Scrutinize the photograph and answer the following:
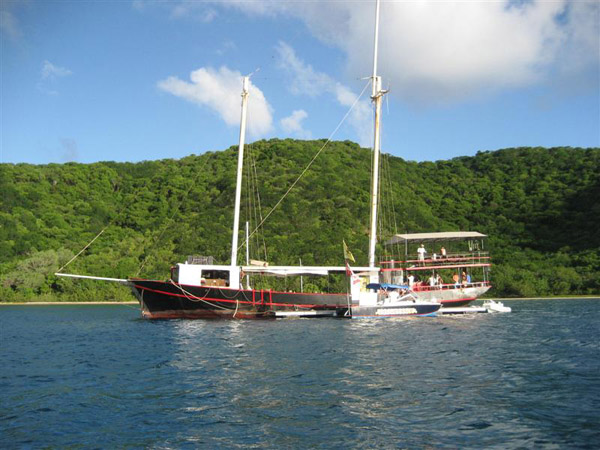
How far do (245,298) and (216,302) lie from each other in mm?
2132

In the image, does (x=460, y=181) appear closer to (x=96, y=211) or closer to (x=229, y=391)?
(x=96, y=211)

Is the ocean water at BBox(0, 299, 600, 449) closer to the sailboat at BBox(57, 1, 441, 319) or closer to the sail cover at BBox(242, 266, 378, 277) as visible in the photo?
the sailboat at BBox(57, 1, 441, 319)

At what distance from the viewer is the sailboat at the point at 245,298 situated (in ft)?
124

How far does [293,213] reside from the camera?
85875 millimetres

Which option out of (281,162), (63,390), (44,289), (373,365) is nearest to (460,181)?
(281,162)

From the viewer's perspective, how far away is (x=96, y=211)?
98125 millimetres

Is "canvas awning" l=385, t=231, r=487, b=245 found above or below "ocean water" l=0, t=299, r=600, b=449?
above

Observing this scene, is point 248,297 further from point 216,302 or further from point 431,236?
point 431,236

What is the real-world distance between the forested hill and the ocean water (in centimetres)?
4023

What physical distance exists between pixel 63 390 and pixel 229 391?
5257 mm

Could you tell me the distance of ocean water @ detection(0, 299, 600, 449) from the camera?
446 inches

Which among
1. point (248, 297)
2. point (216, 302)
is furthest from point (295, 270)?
point (216, 302)

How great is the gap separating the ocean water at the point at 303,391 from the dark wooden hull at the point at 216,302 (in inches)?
340

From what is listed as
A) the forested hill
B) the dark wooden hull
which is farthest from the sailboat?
the forested hill
